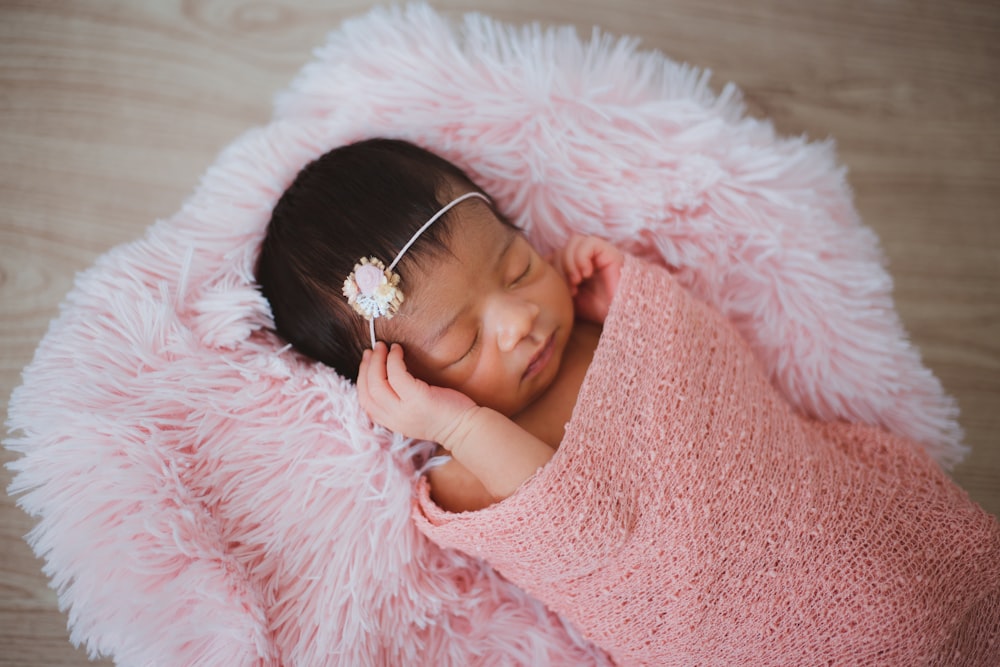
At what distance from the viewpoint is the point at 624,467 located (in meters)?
1.03

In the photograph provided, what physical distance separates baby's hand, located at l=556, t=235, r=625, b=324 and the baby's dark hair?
21 centimetres

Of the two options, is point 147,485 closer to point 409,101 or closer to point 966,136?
point 409,101

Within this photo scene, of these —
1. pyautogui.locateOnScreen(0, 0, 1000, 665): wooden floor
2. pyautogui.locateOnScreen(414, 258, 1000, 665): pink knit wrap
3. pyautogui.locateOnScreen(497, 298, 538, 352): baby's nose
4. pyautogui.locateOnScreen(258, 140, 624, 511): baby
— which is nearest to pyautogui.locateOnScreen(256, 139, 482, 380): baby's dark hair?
pyautogui.locateOnScreen(258, 140, 624, 511): baby

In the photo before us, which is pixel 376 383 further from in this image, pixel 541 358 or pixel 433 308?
pixel 541 358

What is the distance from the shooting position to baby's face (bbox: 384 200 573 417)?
1026 mm

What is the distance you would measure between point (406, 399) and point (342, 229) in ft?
A: 0.93

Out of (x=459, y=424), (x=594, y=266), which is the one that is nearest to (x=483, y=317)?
(x=459, y=424)

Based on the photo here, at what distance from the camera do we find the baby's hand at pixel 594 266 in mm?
1195

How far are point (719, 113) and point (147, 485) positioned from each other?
1.17m

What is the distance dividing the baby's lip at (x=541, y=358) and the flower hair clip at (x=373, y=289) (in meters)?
0.23

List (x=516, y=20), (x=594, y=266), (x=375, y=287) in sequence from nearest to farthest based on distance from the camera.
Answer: (x=375, y=287) < (x=594, y=266) < (x=516, y=20)

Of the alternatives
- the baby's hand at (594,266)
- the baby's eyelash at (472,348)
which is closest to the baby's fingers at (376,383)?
the baby's eyelash at (472,348)

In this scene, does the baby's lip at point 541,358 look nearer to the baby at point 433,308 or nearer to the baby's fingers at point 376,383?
the baby at point 433,308

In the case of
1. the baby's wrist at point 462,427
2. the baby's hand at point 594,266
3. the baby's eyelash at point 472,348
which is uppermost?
the baby's hand at point 594,266
